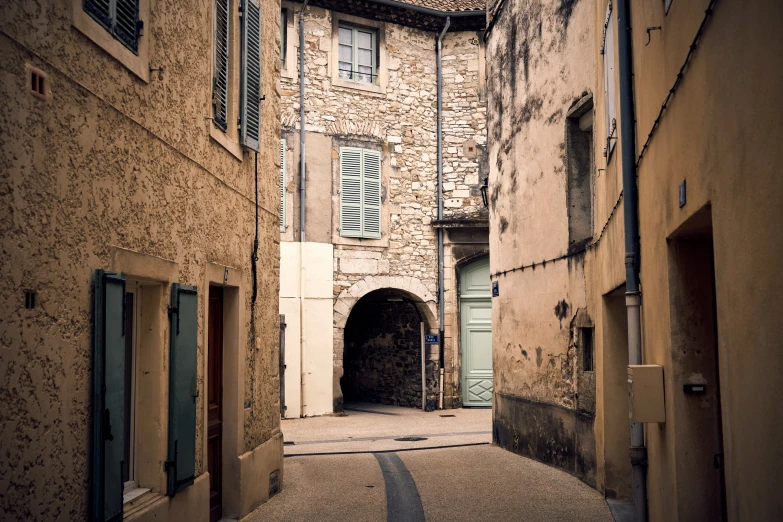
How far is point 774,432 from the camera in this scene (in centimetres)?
271

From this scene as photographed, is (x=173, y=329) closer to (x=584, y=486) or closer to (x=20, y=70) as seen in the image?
(x=20, y=70)

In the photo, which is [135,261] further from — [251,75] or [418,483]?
[418,483]

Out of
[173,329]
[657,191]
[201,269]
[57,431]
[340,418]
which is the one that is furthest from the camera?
[340,418]

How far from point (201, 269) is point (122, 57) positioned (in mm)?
1978

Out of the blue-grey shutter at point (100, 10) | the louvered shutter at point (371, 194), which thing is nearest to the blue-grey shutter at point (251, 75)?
the blue-grey shutter at point (100, 10)

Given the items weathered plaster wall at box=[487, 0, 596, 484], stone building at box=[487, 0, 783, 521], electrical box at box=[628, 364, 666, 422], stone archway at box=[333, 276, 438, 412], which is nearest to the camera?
stone building at box=[487, 0, 783, 521]

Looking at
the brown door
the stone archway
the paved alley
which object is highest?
the stone archway

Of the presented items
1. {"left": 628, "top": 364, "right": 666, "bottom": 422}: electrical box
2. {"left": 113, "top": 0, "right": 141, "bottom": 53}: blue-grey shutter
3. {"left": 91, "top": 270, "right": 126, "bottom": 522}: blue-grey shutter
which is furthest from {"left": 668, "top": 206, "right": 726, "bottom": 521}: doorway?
{"left": 113, "top": 0, "right": 141, "bottom": 53}: blue-grey shutter

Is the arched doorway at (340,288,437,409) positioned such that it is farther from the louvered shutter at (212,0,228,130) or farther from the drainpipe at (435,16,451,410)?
the louvered shutter at (212,0,228,130)

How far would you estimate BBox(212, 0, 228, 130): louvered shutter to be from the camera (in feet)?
21.8

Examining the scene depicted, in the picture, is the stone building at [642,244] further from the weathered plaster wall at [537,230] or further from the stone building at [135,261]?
the stone building at [135,261]

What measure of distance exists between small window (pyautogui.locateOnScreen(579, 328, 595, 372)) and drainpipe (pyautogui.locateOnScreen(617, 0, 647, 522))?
304 cm

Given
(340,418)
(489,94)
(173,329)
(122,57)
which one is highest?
(489,94)

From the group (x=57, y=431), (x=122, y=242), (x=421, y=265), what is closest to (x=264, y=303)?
(x=122, y=242)
